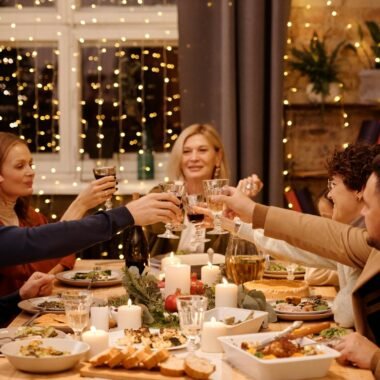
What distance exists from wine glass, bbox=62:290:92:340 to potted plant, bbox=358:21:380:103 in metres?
2.93

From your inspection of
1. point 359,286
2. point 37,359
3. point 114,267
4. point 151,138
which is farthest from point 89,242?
point 151,138

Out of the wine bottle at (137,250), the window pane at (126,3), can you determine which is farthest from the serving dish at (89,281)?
the window pane at (126,3)

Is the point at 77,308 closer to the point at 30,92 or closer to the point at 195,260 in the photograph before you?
the point at 195,260

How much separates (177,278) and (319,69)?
254 centimetres

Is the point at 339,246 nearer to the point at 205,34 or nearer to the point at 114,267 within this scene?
the point at 114,267

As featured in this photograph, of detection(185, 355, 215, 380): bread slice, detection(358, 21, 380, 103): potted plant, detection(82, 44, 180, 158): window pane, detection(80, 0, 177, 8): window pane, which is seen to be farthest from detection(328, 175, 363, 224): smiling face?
detection(80, 0, 177, 8): window pane

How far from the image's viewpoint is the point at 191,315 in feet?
6.91

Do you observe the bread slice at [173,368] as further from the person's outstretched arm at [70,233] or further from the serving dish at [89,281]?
the serving dish at [89,281]

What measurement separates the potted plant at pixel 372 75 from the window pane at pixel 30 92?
180 cm

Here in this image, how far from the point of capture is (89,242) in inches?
98.7

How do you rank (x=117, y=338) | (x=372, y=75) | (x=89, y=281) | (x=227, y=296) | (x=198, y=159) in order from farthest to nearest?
(x=372, y=75) → (x=198, y=159) → (x=89, y=281) → (x=227, y=296) → (x=117, y=338)

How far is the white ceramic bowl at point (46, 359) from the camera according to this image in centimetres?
194

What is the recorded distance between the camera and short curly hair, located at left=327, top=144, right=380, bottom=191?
2637 millimetres

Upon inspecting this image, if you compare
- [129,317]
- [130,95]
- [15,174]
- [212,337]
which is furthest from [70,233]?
[130,95]
